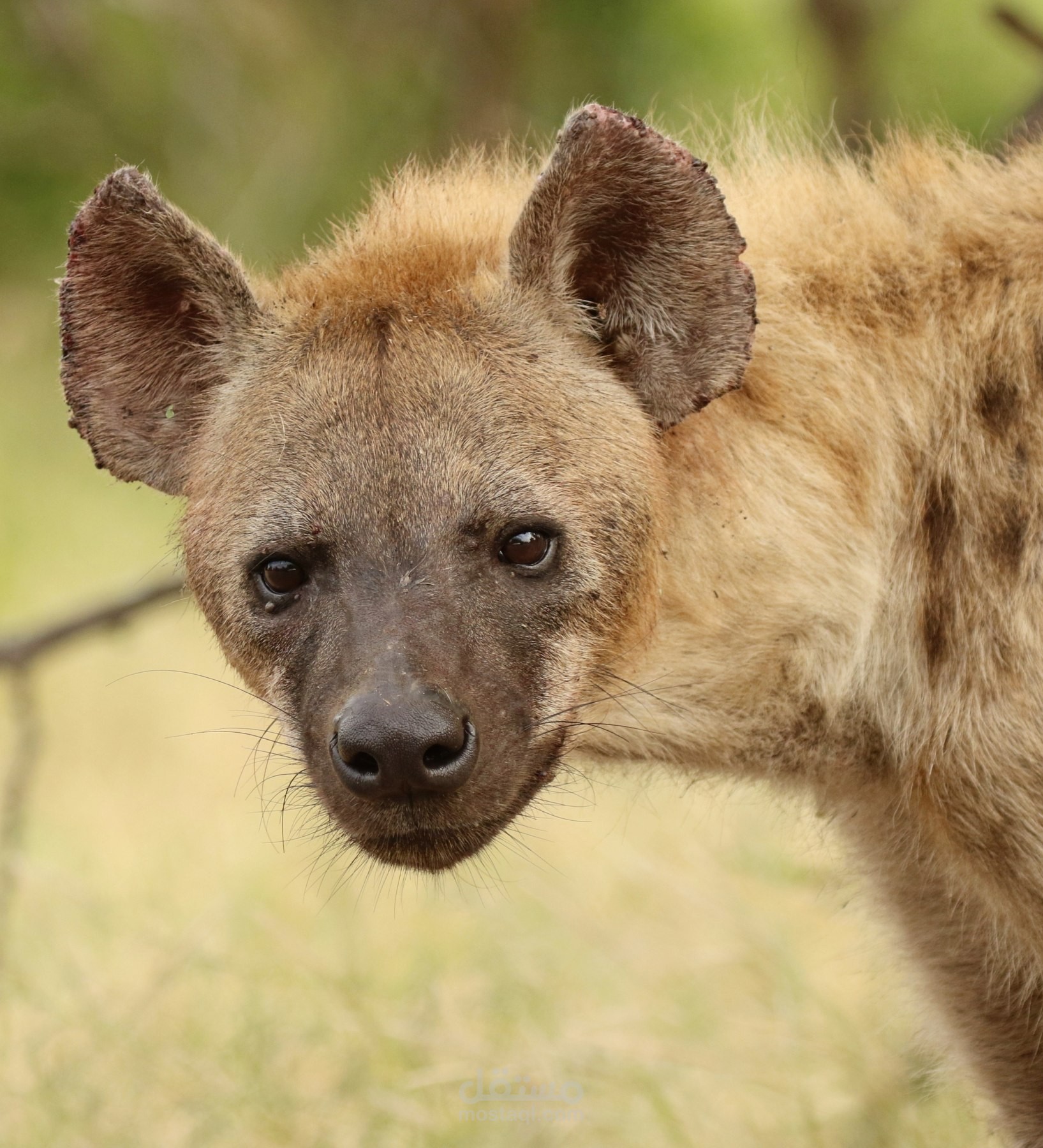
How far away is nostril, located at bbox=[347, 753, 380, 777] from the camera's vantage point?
204 centimetres

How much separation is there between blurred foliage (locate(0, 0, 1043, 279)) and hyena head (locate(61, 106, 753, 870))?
104 inches

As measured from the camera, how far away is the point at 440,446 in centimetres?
218

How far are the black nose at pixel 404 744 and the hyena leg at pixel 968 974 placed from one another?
33.3 inches

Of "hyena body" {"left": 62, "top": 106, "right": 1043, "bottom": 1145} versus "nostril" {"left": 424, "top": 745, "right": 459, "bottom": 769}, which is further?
"hyena body" {"left": 62, "top": 106, "right": 1043, "bottom": 1145}

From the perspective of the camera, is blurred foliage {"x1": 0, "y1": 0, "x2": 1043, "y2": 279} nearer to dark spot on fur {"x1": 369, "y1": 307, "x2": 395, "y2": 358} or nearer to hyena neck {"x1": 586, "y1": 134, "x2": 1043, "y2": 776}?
hyena neck {"x1": 586, "y1": 134, "x2": 1043, "y2": 776}

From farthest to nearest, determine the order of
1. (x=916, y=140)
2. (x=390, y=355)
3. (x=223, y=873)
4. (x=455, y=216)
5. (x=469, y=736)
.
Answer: (x=223, y=873), (x=916, y=140), (x=455, y=216), (x=390, y=355), (x=469, y=736)

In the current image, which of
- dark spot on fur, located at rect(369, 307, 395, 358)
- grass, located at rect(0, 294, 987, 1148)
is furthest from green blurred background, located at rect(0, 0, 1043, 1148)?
dark spot on fur, located at rect(369, 307, 395, 358)

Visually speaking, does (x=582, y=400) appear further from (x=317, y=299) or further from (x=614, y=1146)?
(x=614, y=1146)

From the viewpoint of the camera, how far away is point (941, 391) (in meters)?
2.36

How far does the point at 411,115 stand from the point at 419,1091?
3.00 metres

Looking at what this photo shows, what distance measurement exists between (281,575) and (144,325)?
18.9 inches

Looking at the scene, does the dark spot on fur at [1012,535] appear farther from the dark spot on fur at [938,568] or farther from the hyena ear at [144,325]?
the hyena ear at [144,325]

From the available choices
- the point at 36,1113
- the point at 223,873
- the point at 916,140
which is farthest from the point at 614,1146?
the point at 916,140

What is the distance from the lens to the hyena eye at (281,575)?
2.24m
